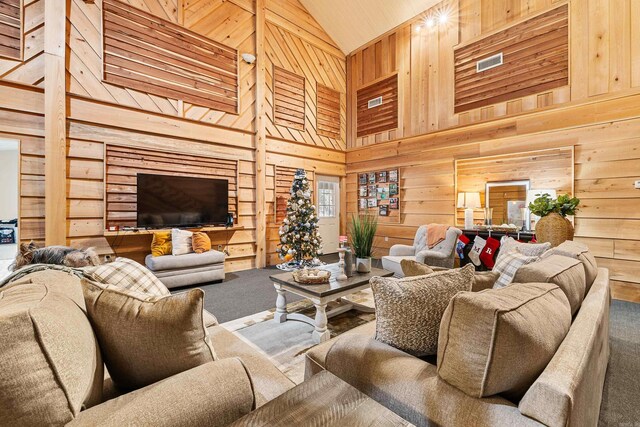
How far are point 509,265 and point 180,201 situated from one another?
443 cm

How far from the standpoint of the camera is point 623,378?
6.24 ft

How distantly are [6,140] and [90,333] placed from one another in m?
4.21

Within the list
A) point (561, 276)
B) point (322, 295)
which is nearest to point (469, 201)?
point (322, 295)

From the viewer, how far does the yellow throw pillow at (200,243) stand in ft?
14.2

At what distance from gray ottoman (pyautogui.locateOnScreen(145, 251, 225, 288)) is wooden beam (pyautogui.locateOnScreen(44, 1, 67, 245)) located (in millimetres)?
1126

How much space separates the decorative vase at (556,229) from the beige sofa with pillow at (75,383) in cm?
300

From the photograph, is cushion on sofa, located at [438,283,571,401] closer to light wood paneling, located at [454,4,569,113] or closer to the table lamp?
the table lamp

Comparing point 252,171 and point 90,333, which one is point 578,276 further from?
point 252,171

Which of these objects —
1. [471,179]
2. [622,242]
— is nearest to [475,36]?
[471,179]

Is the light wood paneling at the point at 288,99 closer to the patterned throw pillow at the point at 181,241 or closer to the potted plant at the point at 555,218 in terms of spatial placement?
the patterned throw pillow at the point at 181,241

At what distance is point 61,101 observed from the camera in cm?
360

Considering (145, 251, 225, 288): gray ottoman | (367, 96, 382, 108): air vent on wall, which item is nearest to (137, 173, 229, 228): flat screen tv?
(145, 251, 225, 288): gray ottoman

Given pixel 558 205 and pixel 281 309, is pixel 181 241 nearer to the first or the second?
pixel 281 309

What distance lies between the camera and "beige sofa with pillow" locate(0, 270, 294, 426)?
604mm
